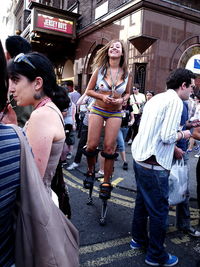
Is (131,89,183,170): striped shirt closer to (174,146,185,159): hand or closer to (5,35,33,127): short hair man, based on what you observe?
(174,146,185,159): hand

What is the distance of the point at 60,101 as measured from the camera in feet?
6.07

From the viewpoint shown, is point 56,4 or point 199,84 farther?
point 56,4

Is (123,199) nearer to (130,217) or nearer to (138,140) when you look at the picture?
(130,217)

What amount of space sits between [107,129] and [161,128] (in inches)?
39.7

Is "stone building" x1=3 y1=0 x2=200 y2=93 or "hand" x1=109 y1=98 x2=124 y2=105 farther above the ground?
"stone building" x1=3 y1=0 x2=200 y2=93

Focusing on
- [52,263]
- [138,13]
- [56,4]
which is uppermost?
[56,4]

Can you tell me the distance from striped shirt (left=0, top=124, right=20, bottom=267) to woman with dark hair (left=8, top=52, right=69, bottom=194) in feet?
1.73

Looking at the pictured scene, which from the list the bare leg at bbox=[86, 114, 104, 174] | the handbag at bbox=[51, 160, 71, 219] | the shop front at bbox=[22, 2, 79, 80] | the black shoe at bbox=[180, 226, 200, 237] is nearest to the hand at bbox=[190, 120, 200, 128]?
the bare leg at bbox=[86, 114, 104, 174]

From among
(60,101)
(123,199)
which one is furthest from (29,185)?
(123,199)

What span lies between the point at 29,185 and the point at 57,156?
0.69 metres

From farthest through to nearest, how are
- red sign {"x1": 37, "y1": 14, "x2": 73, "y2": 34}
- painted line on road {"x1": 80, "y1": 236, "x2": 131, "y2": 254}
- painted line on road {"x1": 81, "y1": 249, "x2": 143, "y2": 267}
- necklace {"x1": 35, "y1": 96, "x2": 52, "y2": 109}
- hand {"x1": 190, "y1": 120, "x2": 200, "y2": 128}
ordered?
red sign {"x1": 37, "y1": 14, "x2": 73, "y2": 34}, hand {"x1": 190, "y1": 120, "x2": 200, "y2": 128}, painted line on road {"x1": 80, "y1": 236, "x2": 131, "y2": 254}, painted line on road {"x1": 81, "y1": 249, "x2": 143, "y2": 267}, necklace {"x1": 35, "y1": 96, "x2": 52, "y2": 109}

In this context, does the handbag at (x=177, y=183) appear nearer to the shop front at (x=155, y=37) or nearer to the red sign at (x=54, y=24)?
the shop front at (x=155, y=37)

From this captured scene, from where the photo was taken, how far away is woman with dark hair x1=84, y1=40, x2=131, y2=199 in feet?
10.3

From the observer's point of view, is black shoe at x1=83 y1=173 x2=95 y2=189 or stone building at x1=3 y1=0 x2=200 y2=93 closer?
black shoe at x1=83 y1=173 x2=95 y2=189
